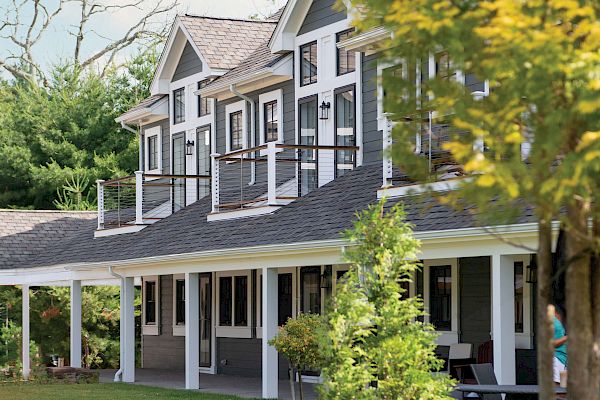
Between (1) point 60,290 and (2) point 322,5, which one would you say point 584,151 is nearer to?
(2) point 322,5

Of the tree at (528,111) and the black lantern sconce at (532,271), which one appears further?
the black lantern sconce at (532,271)

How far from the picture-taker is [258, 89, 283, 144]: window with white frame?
23.8 m

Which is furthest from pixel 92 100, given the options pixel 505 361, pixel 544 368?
pixel 544 368

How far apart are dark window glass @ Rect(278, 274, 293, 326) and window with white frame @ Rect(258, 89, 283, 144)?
2.71m

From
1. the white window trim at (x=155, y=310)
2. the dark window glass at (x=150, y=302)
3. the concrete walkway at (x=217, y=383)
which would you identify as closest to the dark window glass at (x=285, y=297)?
the concrete walkway at (x=217, y=383)

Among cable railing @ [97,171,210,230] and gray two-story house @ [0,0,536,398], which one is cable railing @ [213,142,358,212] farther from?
cable railing @ [97,171,210,230]

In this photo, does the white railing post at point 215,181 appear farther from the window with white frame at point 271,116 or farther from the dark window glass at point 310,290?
the dark window glass at point 310,290

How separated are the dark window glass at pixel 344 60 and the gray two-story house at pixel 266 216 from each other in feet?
0.12

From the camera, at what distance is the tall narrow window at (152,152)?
99.0ft

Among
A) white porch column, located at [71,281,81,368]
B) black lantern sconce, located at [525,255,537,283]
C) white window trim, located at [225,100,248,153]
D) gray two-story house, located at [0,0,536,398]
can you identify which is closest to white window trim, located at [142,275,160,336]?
gray two-story house, located at [0,0,536,398]

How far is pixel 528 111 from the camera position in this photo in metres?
6.19

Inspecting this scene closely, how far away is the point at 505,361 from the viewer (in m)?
13.2

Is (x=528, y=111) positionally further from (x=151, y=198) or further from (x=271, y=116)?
(x=151, y=198)

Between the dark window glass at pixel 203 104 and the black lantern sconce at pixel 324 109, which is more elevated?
the dark window glass at pixel 203 104
